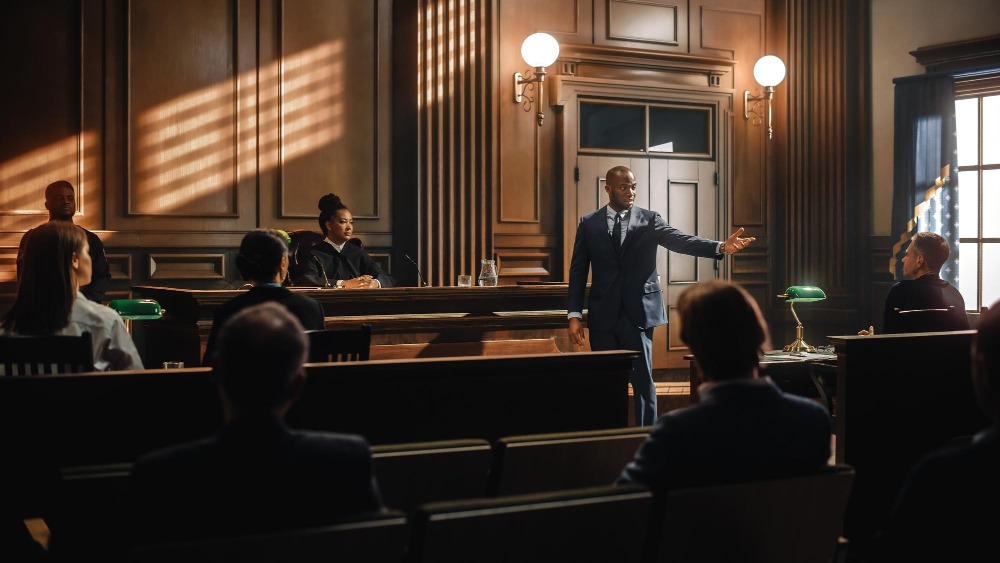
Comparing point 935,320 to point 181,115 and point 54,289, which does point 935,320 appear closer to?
point 54,289

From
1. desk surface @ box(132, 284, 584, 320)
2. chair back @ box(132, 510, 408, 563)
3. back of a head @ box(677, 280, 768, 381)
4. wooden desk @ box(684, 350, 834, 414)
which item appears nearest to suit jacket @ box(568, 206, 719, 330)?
desk surface @ box(132, 284, 584, 320)

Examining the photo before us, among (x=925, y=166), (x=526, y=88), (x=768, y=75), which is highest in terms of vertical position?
(x=768, y=75)

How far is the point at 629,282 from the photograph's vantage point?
459 cm

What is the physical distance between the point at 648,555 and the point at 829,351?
415cm

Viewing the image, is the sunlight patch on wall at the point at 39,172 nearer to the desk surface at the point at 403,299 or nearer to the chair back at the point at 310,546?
the desk surface at the point at 403,299

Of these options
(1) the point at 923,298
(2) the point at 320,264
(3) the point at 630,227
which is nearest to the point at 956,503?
(1) the point at 923,298

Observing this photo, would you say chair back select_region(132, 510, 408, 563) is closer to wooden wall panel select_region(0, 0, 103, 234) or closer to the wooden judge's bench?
the wooden judge's bench

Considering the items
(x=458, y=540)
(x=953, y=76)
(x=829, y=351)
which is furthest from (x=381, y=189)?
(x=458, y=540)

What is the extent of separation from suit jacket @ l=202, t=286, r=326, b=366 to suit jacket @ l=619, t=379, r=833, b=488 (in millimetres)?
1587

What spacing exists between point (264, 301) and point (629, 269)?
218 centimetres

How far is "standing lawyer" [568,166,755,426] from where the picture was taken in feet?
14.9

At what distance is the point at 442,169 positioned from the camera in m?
6.43

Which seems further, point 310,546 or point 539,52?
point 539,52

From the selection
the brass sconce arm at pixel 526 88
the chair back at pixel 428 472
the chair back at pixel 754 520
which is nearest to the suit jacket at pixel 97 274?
the brass sconce arm at pixel 526 88
